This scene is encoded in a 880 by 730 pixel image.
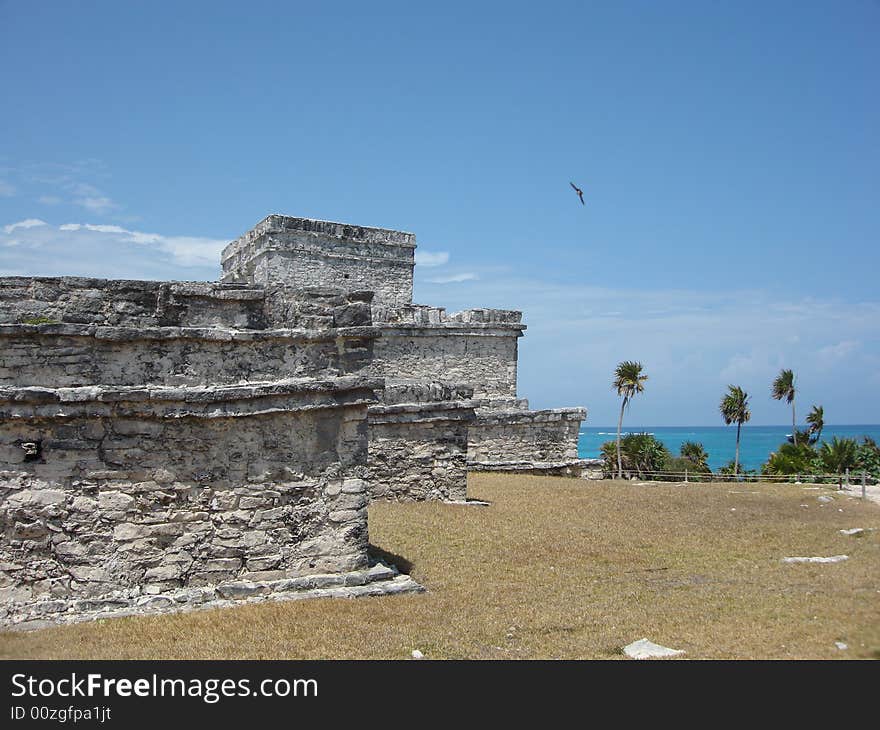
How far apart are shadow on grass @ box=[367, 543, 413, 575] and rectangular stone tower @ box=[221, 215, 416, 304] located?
1065cm

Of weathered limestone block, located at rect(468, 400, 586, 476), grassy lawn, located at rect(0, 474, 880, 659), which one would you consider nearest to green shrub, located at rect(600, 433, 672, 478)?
weathered limestone block, located at rect(468, 400, 586, 476)

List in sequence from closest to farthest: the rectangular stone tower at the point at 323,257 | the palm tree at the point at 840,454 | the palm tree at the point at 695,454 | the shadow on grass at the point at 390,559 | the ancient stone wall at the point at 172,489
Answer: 1. the ancient stone wall at the point at 172,489
2. the shadow on grass at the point at 390,559
3. the rectangular stone tower at the point at 323,257
4. the palm tree at the point at 840,454
5. the palm tree at the point at 695,454

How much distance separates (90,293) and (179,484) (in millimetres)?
2048

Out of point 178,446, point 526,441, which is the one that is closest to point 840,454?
point 526,441

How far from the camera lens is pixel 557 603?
8.12m

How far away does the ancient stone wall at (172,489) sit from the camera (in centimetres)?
708

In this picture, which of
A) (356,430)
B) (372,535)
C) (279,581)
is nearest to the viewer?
(279,581)

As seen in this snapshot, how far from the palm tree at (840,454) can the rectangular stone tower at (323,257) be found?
1587 centimetres

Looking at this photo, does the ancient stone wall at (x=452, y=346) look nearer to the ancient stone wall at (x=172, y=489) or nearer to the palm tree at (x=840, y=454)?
the ancient stone wall at (x=172, y=489)

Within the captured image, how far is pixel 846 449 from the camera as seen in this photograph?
27797 mm

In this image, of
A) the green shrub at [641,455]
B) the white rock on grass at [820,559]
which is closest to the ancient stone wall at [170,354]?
the white rock on grass at [820,559]

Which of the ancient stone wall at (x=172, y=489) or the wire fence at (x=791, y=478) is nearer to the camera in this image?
the ancient stone wall at (x=172, y=489)

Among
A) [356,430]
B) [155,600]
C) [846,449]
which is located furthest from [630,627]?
[846,449]
